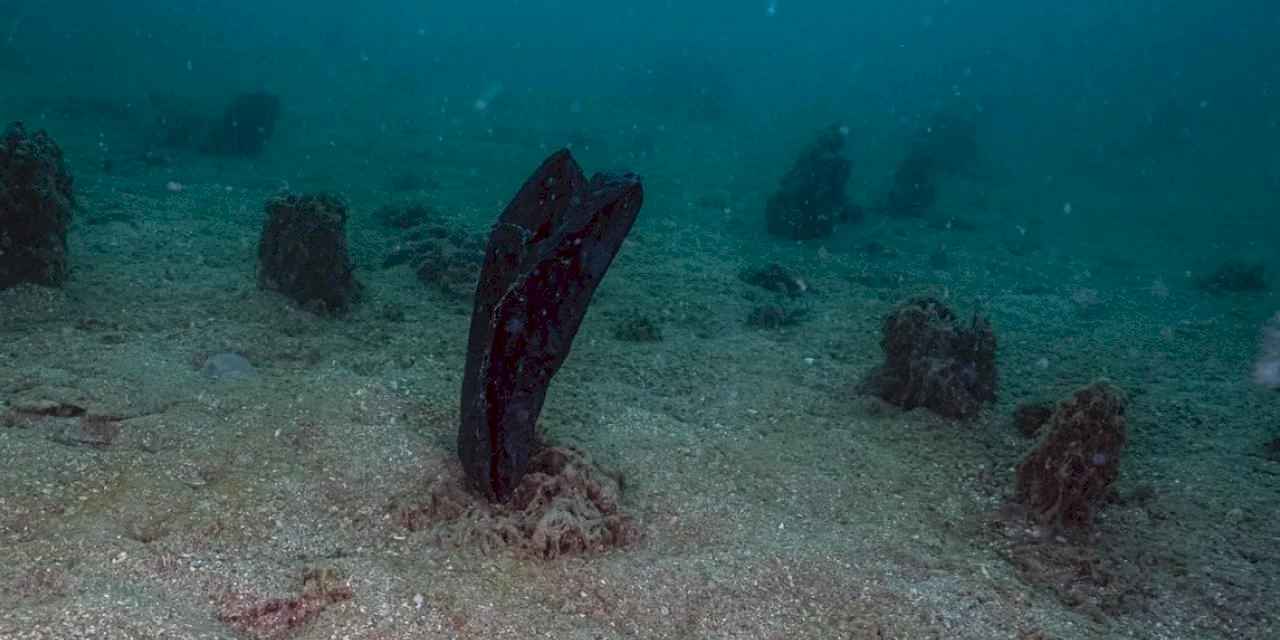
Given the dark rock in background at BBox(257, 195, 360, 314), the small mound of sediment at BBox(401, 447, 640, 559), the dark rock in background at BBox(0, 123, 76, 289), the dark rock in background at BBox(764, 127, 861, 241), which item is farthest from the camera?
the dark rock in background at BBox(764, 127, 861, 241)

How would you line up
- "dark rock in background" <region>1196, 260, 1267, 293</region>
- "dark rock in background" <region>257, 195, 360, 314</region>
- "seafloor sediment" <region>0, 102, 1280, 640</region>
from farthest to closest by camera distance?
"dark rock in background" <region>1196, 260, 1267, 293</region> < "dark rock in background" <region>257, 195, 360, 314</region> < "seafloor sediment" <region>0, 102, 1280, 640</region>

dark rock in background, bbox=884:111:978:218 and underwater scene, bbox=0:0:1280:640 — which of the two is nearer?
underwater scene, bbox=0:0:1280:640

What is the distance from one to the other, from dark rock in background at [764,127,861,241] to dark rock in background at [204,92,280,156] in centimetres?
1515

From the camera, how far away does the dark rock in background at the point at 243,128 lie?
21.4m

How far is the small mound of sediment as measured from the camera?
5.34m

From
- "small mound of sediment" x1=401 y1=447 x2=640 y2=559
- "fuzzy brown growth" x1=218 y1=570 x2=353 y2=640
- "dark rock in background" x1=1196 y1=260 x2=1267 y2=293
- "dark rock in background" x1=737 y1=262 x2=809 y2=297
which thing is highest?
"dark rock in background" x1=1196 y1=260 x2=1267 y2=293

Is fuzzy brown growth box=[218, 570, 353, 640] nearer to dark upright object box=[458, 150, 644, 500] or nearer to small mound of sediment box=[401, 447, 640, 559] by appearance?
small mound of sediment box=[401, 447, 640, 559]

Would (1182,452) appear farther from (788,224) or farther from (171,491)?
(788,224)

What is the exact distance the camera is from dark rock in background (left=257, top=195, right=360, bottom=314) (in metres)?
9.55

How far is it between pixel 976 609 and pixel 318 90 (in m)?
37.5

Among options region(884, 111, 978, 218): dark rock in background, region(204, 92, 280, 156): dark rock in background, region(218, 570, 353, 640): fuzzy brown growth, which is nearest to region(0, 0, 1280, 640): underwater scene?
region(218, 570, 353, 640): fuzzy brown growth

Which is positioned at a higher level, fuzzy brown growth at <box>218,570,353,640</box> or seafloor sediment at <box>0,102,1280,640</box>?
seafloor sediment at <box>0,102,1280,640</box>

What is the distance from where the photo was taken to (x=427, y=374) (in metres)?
8.00

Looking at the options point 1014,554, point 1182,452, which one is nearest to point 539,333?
point 1014,554
